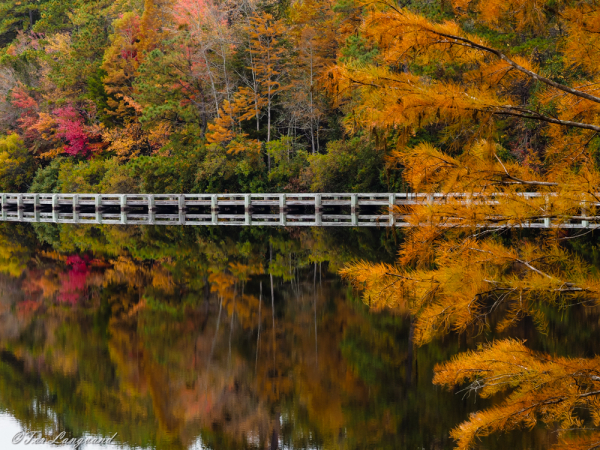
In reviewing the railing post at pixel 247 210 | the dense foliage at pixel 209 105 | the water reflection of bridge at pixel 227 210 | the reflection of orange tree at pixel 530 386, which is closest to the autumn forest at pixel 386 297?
the reflection of orange tree at pixel 530 386

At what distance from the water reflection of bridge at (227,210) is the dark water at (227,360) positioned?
11170 mm

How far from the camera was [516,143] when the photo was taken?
2911 centimetres

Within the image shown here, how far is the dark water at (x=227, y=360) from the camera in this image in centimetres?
730

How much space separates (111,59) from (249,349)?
3654 centimetres

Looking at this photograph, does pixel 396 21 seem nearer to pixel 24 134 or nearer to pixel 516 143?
pixel 516 143

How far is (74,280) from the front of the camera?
16688 millimetres

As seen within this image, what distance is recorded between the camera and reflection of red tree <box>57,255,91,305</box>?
14.6 m

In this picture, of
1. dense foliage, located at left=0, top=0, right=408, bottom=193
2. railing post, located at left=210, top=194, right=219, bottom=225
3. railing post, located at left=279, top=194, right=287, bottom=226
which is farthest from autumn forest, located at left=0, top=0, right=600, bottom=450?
dense foliage, located at left=0, top=0, right=408, bottom=193

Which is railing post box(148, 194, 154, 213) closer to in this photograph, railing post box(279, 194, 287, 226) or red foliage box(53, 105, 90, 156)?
railing post box(279, 194, 287, 226)

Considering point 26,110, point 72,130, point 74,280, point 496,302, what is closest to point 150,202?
point 72,130

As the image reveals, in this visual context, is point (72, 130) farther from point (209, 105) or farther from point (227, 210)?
point (227, 210)

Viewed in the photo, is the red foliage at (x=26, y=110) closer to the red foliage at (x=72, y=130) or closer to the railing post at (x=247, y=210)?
the red foliage at (x=72, y=130)

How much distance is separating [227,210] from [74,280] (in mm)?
18750

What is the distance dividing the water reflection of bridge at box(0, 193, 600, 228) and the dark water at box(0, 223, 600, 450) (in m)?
11.2
